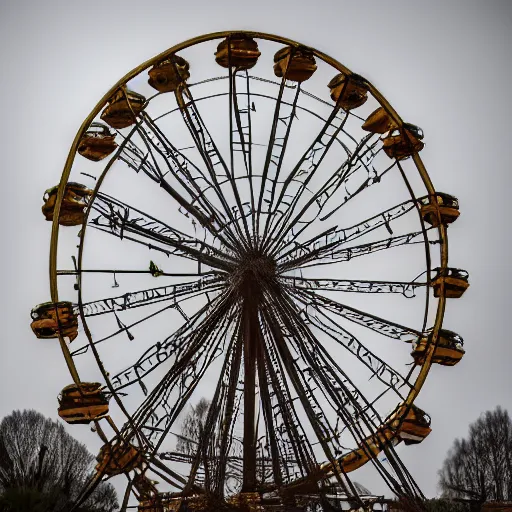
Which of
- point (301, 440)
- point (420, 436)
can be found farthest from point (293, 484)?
point (420, 436)

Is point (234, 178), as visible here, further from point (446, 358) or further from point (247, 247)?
point (446, 358)

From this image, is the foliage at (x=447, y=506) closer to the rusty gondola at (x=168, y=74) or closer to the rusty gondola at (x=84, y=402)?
the rusty gondola at (x=84, y=402)

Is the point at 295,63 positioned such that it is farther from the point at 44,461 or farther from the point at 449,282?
the point at 44,461

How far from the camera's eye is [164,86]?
15219 millimetres

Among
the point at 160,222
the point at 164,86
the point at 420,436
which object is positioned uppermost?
the point at 164,86

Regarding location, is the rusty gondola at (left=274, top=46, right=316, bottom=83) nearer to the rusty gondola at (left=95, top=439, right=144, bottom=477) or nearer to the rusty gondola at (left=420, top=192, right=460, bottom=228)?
the rusty gondola at (left=420, top=192, right=460, bottom=228)

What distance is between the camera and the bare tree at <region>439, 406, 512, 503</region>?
2939 cm

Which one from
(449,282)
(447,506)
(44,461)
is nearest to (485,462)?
(447,506)

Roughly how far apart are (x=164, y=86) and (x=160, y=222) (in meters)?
2.35

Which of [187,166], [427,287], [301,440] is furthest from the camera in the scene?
[427,287]

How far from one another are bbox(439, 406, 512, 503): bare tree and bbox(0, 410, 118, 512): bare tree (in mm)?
10458

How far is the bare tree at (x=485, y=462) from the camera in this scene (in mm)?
29391

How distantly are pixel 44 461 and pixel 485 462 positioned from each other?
14782 mm

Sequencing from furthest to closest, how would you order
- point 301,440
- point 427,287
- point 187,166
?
point 427,287, point 187,166, point 301,440
